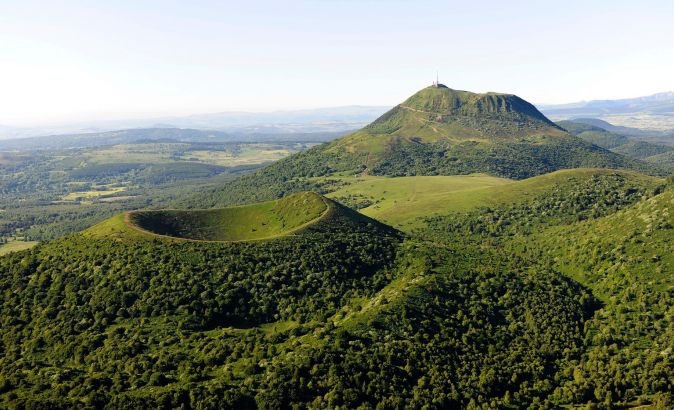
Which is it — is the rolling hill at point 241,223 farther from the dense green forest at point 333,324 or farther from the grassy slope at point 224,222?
the dense green forest at point 333,324

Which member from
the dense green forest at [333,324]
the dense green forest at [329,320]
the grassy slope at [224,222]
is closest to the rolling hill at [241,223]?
the grassy slope at [224,222]

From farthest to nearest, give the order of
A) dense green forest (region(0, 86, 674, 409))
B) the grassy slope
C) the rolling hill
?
the grassy slope < the rolling hill < dense green forest (region(0, 86, 674, 409))

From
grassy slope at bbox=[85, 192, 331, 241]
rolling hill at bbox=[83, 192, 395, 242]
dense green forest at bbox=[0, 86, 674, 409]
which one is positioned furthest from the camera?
grassy slope at bbox=[85, 192, 331, 241]

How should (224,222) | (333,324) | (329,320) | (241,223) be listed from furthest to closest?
(241,223)
(224,222)
(329,320)
(333,324)

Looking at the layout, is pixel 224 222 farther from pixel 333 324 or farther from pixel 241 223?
pixel 333 324

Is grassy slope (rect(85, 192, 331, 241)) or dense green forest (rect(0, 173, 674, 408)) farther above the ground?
grassy slope (rect(85, 192, 331, 241))

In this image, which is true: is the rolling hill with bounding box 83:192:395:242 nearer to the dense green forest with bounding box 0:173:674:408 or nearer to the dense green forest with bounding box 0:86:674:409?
the dense green forest with bounding box 0:86:674:409

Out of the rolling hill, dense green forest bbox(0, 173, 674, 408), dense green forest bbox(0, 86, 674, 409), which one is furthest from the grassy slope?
dense green forest bbox(0, 173, 674, 408)

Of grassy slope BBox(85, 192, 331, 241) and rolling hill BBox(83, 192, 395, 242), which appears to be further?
grassy slope BBox(85, 192, 331, 241)

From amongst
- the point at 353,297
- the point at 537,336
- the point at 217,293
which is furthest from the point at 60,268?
the point at 537,336

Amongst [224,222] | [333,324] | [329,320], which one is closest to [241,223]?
[224,222]

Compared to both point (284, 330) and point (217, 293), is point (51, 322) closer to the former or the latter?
point (217, 293)
